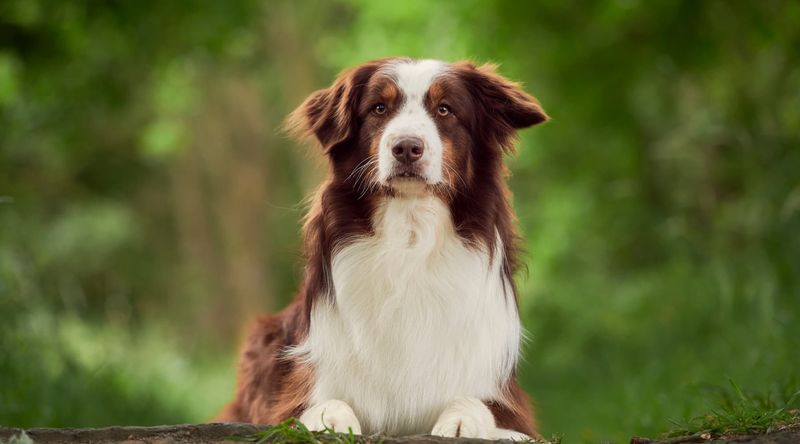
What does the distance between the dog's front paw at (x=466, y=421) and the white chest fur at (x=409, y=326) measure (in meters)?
0.14

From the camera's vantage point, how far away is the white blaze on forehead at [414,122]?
4402 millimetres

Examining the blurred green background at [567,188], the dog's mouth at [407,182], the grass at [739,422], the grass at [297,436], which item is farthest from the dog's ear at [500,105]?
the grass at [297,436]

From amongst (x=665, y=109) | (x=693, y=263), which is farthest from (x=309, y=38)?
(x=693, y=263)

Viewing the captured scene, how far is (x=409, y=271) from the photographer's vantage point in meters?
4.57

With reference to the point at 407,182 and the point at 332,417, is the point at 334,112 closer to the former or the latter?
the point at 407,182

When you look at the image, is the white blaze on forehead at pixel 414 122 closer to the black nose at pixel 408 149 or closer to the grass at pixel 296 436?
the black nose at pixel 408 149

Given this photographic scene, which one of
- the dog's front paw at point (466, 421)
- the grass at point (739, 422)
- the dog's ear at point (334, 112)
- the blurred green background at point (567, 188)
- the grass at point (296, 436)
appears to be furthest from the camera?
the blurred green background at point (567, 188)

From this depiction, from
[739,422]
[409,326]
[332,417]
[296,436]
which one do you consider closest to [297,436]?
[296,436]

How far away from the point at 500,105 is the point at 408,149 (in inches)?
30.1

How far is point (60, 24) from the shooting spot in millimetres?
9516

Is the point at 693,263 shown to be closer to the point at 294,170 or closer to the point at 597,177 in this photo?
the point at 597,177

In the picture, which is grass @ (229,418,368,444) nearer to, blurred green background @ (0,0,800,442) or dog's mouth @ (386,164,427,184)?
dog's mouth @ (386,164,427,184)

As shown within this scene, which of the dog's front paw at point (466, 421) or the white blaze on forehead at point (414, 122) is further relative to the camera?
the white blaze on forehead at point (414, 122)

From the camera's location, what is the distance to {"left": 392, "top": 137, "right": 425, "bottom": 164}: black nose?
436 centimetres
